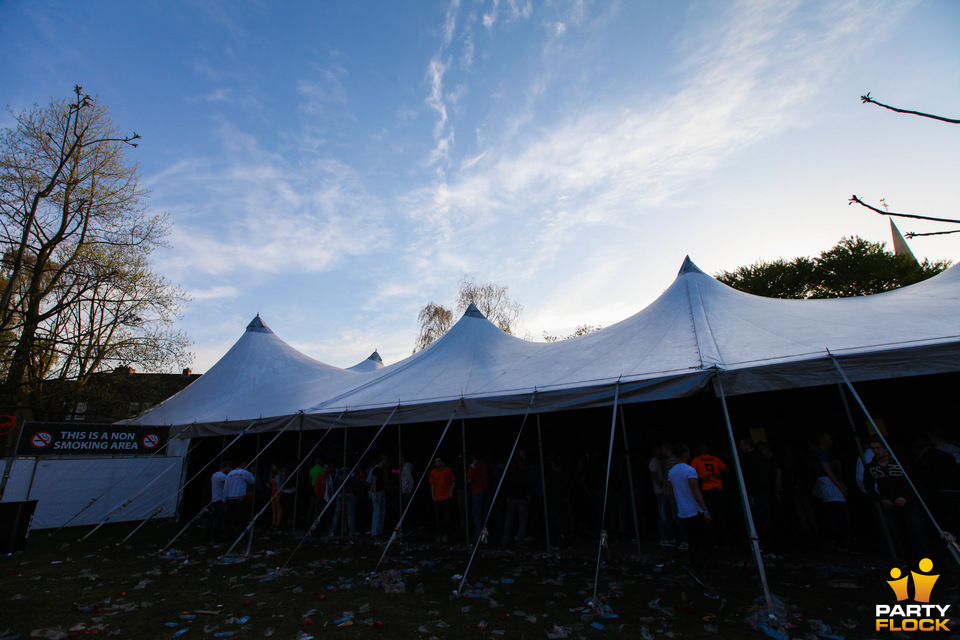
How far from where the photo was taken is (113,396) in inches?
609

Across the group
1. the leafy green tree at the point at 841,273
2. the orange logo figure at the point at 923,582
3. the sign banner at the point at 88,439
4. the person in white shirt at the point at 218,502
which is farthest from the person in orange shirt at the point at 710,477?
the leafy green tree at the point at 841,273

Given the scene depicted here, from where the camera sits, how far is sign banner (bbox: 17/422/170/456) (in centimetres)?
1012

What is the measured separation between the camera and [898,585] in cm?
444

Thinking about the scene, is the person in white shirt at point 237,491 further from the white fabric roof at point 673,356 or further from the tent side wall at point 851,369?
the tent side wall at point 851,369

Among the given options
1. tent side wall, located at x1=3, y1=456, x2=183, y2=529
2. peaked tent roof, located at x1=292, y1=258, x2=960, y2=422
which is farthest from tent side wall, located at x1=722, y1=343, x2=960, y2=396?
tent side wall, located at x1=3, y1=456, x2=183, y2=529

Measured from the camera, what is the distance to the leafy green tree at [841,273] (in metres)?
19.5

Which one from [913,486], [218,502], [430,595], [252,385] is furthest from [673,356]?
[252,385]

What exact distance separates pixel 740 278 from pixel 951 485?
19543mm

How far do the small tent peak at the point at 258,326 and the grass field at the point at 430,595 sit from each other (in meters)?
8.89

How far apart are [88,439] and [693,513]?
13.2 meters

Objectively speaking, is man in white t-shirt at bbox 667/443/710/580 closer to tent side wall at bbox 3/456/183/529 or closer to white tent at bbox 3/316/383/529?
white tent at bbox 3/316/383/529

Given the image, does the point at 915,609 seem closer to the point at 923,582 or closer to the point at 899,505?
the point at 923,582

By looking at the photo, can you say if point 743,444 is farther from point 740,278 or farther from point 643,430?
point 740,278

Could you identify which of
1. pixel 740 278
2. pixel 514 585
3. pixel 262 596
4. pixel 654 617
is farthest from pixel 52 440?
pixel 740 278
